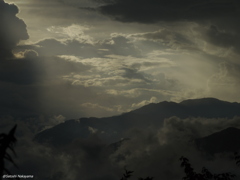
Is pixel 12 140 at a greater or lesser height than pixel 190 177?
greater

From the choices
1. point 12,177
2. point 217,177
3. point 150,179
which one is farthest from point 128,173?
point 12,177

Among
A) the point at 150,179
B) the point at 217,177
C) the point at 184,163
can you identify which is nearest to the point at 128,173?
the point at 150,179

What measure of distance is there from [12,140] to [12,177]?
2073 mm

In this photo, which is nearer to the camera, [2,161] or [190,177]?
[2,161]

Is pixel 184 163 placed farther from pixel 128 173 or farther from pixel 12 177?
pixel 12 177

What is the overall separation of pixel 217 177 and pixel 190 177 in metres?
4.14

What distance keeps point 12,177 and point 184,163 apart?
27355 millimetres

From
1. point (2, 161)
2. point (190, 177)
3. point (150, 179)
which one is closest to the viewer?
point (2, 161)

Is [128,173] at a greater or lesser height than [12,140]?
lesser

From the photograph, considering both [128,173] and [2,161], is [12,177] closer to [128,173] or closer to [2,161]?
[2,161]

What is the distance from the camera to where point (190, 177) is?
136 feet

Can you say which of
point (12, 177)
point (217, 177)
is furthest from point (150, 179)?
point (12, 177)

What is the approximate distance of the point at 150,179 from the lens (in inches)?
1777

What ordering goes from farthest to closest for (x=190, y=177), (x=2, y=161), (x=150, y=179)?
(x=150, y=179) < (x=190, y=177) < (x=2, y=161)
